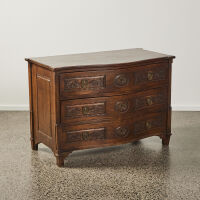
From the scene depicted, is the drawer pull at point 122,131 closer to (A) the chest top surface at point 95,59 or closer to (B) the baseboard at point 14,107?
(A) the chest top surface at point 95,59

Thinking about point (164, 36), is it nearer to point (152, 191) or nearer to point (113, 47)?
point (113, 47)

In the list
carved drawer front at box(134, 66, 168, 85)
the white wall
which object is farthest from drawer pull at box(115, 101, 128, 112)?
the white wall

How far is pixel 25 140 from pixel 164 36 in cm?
198

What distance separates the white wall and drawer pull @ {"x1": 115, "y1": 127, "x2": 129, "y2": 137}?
1.64 meters

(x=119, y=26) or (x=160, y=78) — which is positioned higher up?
(x=119, y=26)

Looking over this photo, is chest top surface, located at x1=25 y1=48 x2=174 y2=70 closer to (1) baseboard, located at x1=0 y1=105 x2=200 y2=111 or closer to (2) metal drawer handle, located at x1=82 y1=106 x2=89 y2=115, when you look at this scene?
(2) metal drawer handle, located at x1=82 y1=106 x2=89 y2=115

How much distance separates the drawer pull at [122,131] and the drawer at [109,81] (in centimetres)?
30

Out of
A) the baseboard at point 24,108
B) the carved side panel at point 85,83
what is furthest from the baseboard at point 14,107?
the carved side panel at point 85,83

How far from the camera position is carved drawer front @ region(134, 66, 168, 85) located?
4074 mm

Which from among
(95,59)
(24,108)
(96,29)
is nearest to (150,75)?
(95,59)

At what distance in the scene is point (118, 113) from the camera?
4.06 meters

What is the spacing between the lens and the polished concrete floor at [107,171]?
3490 millimetres

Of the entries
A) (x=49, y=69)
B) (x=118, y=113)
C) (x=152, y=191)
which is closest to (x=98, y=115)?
(x=118, y=113)

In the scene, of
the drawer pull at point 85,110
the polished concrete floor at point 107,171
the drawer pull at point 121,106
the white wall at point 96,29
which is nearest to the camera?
the polished concrete floor at point 107,171
